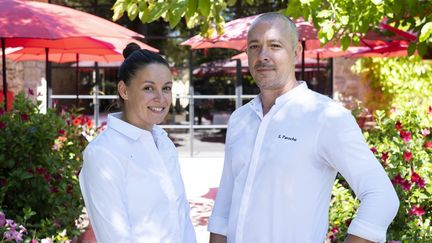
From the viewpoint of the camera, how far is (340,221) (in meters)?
4.96

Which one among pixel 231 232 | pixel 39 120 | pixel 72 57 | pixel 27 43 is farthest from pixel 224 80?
pixel 231 232

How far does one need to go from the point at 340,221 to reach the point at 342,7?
1.65 meters

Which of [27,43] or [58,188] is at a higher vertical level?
[27,43]

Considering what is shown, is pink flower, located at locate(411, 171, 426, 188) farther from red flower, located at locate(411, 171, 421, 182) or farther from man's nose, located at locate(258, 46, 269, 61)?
man's nose, located at locate(258, 46, 269, 61)

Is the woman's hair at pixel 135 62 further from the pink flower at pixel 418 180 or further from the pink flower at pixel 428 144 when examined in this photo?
the pink flower at pixel 428 144

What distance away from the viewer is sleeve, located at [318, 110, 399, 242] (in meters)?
2.02

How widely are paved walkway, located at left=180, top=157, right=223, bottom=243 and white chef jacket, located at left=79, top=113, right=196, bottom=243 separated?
404cm

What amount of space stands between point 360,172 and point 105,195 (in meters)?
0.86

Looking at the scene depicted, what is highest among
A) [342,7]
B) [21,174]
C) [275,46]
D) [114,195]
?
[342,7]

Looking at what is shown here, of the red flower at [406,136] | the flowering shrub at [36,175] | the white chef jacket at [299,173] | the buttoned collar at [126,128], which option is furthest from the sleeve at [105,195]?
the red flower at [406,136]

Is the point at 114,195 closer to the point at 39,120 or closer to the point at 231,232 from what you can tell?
the point at 231,232

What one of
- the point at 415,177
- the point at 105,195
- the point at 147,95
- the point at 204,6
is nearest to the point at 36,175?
the point at 204,6

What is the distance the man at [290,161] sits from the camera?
2072mm

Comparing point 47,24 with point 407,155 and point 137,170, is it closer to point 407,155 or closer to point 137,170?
point 407,155
